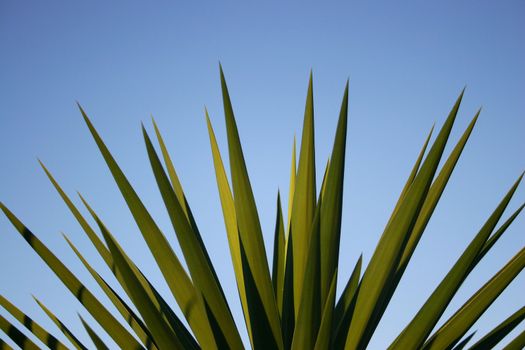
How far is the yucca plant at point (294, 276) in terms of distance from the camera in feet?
3.58

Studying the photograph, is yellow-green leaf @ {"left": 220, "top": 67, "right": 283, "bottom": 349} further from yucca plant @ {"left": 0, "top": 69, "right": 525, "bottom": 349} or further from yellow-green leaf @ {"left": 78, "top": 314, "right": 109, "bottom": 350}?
yellow-green leaf @ {"left": 78, "top": 314, "right": 109, "bottom": 350}

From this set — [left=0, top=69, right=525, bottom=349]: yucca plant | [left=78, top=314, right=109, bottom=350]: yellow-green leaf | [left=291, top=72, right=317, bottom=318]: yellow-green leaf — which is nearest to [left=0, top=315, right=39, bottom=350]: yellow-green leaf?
[left=0, top=69, right=525, bottom=349]: yucca plant

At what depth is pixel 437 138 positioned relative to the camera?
121 centimetres

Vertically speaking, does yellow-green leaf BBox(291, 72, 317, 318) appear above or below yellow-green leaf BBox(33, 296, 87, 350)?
above

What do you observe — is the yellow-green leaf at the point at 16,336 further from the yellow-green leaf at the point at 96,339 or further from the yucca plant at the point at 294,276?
the yellow-green leaf at the point at 96,339

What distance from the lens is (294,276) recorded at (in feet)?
4.85

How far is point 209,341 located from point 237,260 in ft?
1.46

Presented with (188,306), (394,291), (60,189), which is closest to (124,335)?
(188,306)

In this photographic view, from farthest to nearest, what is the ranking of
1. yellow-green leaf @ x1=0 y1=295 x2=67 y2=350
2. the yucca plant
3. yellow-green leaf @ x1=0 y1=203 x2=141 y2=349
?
yellow-green leaf @ x1=0 y1=295 x2=67 y2=350
yellow-green leaf @ x1=0 y1=203 x2=141 y2=349
the yucca plant

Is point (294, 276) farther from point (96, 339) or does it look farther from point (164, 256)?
point (96, 339)

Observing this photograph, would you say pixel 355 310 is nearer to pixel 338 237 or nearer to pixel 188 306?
pixel 338 237

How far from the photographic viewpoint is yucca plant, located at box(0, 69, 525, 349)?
109cm

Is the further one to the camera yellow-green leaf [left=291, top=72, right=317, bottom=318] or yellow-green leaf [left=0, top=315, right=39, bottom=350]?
yellow-green leaf [left=291, top=72, right=317, bottom=318]

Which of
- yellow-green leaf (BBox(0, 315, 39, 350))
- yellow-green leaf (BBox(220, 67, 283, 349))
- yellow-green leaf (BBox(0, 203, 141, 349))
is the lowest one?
yellow-green leaf (BBox(0, 315, 39, 350))
